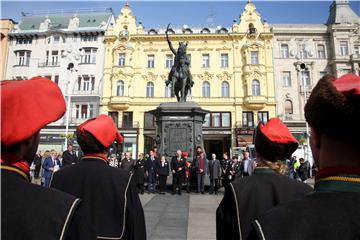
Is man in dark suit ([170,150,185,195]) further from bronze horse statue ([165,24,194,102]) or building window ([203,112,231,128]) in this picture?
building window ([203,112,231,128])

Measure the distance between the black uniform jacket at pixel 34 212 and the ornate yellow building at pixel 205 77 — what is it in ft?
113

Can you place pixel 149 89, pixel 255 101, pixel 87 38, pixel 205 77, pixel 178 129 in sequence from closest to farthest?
pixel 178 129
pixel 255 101
pixel 205 77
pixel 149 89
pixel 87 38

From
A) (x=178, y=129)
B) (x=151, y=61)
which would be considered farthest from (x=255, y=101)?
(x=178, y=129)

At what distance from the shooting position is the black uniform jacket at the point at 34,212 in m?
1.30

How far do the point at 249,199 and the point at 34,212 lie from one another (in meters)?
1.65

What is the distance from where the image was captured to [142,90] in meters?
38.6

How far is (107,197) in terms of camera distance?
2875mm

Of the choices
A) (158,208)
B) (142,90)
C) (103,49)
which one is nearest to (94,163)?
(158,208)

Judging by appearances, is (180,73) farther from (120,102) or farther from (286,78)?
(286,78)

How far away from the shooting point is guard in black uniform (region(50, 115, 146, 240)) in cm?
282

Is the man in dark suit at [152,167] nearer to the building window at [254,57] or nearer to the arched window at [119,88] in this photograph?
the arched window at [119,88]

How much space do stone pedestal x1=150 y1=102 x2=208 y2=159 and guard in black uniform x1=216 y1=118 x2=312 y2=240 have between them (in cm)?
1056

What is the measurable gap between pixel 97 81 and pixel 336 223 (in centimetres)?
3976

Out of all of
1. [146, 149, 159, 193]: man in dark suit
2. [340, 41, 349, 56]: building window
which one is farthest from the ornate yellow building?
[146, 149, 159, 193]: man in dark suit
